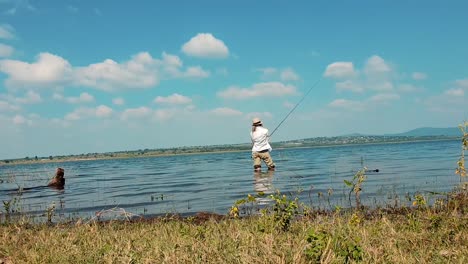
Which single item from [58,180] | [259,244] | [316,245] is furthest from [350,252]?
[58,180]

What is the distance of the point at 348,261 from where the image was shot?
4316mm

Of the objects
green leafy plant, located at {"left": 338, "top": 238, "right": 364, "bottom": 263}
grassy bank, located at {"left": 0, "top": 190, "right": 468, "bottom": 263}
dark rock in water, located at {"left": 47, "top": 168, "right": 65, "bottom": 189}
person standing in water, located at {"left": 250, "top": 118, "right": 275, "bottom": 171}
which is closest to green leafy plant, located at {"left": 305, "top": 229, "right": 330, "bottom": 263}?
grassy bank, located at {"left": 0, "top": 190, "right": 468, "bottom": 263}

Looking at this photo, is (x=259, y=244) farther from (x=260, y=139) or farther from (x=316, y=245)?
(x=260, y=139)

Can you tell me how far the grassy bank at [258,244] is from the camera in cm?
445

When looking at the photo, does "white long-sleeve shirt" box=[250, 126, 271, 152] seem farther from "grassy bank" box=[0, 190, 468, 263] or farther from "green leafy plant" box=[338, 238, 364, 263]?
"green leafy plant" box=[338, 238, 364, 263]

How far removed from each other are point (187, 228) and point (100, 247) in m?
1.63

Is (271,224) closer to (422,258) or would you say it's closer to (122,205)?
(422,258)

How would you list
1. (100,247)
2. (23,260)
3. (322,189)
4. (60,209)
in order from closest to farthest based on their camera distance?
(23,260), (100,247), (60,209), (322,189)

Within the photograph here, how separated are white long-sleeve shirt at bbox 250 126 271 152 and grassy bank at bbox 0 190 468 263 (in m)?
13.5

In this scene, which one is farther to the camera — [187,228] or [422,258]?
[187,228]

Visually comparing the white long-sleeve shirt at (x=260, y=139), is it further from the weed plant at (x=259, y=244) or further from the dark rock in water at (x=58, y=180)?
the weed plant at (x=259, y=244)

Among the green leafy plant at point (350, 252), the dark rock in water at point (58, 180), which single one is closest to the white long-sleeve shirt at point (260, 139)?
the dark rock in water at point (58, 180)

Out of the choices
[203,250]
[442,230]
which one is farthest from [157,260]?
[442,230]

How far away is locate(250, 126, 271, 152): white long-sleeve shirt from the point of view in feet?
68.3
